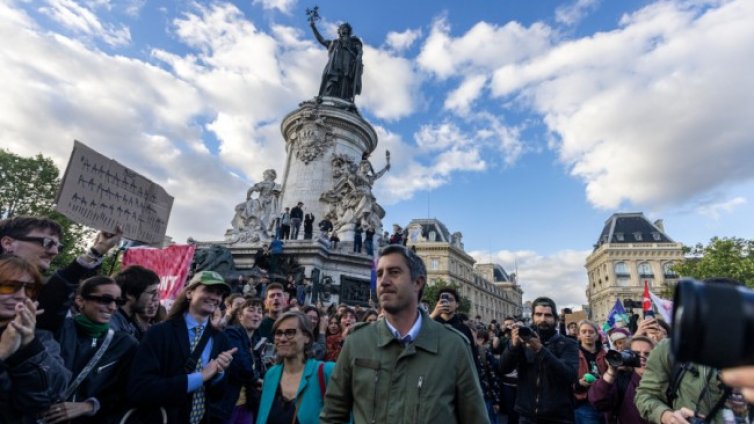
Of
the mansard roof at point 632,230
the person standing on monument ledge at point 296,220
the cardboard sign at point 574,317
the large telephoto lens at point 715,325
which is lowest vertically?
the large telephoto lens at point 715,325

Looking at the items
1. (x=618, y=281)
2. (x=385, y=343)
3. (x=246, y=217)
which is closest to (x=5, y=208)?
(x=246, y=217)

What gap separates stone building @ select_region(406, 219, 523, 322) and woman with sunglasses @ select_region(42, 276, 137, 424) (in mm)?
52438

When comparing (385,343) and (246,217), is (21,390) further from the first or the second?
(246,217)

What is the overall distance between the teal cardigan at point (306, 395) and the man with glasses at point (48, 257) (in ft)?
5.25

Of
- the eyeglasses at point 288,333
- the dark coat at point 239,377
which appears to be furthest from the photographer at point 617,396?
the dark coat at point 239,377

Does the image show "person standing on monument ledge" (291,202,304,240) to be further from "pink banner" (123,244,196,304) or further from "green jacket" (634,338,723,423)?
"green jacket" (634,338,723,423)

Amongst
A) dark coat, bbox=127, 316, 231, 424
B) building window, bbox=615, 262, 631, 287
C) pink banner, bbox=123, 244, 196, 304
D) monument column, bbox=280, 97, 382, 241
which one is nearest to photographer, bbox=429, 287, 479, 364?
dark coat, bbox=127, 316, 231, 424

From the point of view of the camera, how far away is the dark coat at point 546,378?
4.00 m

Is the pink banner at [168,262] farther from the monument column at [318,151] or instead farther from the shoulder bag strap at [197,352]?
the monument column at [318,151]

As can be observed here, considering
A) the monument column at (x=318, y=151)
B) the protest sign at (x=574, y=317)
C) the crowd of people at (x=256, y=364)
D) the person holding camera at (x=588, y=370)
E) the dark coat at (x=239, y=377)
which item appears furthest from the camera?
the monument column at (x=318, y=151)

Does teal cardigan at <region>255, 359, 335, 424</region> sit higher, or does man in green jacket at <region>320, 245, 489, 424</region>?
man in green jacket at <region>320, 245, 489, 424</region>

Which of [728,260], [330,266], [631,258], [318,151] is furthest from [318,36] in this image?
[631,258]

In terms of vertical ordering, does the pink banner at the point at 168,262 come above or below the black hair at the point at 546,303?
above

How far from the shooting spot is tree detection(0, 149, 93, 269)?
96.8 ft
